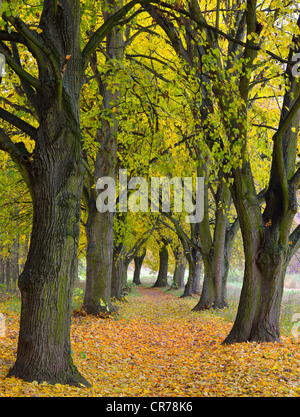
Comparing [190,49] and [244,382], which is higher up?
[190,49]

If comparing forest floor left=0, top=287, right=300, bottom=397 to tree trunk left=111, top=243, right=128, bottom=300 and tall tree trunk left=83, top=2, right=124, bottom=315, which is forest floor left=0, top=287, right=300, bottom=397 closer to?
tall tree trunk left=83, top=2, right=124, bottom=315

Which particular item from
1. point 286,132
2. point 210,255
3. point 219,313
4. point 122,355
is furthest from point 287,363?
point 210,255

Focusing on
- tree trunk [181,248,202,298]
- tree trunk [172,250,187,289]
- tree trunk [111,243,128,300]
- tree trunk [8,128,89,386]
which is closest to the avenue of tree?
tree trunk [8,128,89,386]

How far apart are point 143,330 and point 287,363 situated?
5584 millimetres

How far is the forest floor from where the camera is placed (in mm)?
A: 5418

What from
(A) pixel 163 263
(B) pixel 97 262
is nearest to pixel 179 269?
(A) pixel 163 263

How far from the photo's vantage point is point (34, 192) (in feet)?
17.7

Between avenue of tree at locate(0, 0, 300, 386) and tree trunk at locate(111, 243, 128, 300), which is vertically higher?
avenue of tree at locate(0, 0, 300, 386)

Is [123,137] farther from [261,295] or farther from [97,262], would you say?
[261,295]

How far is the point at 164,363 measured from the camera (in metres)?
7.75

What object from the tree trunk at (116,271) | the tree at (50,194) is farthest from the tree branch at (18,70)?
the tree trunk at (116,271)

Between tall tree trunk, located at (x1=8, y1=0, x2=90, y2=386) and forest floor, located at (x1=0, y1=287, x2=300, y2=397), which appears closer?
tall tree trunk, located at (x1=8, y1=0, x2=90, y2=386)

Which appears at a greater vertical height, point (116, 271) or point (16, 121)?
point (16, 121)
